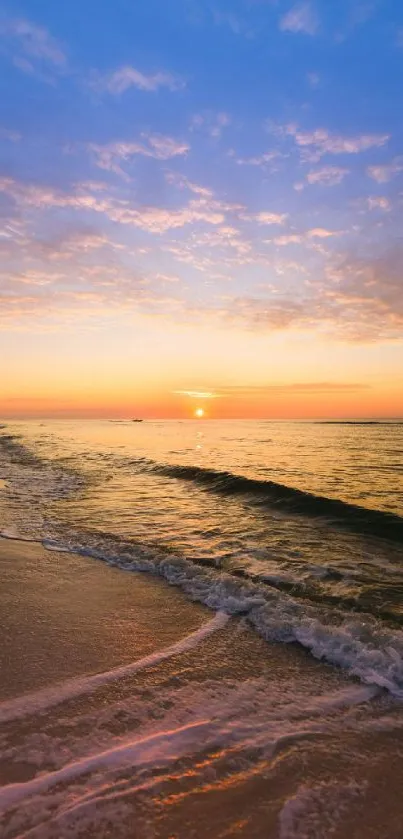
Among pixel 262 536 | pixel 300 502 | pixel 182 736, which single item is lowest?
pixel 262 536

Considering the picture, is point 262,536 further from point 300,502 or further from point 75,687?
point 75,687

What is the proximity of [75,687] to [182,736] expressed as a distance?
122cm

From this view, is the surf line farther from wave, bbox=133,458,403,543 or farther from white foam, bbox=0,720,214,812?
wave, bbox=133,458,403,543

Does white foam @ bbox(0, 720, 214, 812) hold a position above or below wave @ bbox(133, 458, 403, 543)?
above

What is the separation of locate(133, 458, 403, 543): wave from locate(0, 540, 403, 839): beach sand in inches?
297

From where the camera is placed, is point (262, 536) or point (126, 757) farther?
point (262, 536)

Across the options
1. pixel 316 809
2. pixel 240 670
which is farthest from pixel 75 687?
pixel 316 809

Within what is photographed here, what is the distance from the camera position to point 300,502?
15172 mm

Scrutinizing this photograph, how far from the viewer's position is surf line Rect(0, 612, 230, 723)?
3928mm

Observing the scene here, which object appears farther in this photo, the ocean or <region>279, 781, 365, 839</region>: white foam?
the ocean

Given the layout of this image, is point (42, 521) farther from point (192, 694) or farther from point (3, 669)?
point (192, 694)

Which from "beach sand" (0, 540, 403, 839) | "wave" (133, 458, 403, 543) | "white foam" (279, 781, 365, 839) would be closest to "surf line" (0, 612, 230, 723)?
"beach sand" (0, 540, 403, 839)

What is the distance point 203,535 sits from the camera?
1101cm

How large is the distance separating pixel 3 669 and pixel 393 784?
3.63m
